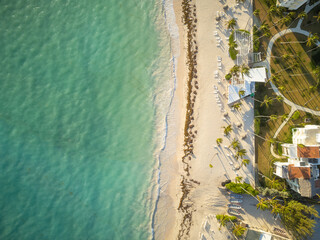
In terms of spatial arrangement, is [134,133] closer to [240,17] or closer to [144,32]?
[144,32]

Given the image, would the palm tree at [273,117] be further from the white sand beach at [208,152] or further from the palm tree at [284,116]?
the white sand beach at [208,152]

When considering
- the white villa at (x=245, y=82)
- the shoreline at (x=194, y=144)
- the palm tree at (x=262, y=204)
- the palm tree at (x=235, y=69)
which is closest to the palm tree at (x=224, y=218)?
the shoreline at (x=194, y=144)

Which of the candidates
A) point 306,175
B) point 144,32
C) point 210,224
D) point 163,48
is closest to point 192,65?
point 163,48

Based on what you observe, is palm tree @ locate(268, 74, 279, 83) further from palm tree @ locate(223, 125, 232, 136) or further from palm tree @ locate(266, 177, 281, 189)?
palm tree @ locate(266, 177, 281, 189)


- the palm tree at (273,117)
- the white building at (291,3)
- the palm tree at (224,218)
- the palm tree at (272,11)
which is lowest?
the palm tree at (224,218)

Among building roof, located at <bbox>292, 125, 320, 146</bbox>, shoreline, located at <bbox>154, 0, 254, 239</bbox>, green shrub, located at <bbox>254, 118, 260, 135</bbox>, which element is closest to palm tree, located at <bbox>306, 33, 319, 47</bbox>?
shoreline, located at <bbox>154, 0, 254, 239</bbox>

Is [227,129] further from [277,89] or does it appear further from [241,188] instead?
[277,89]
